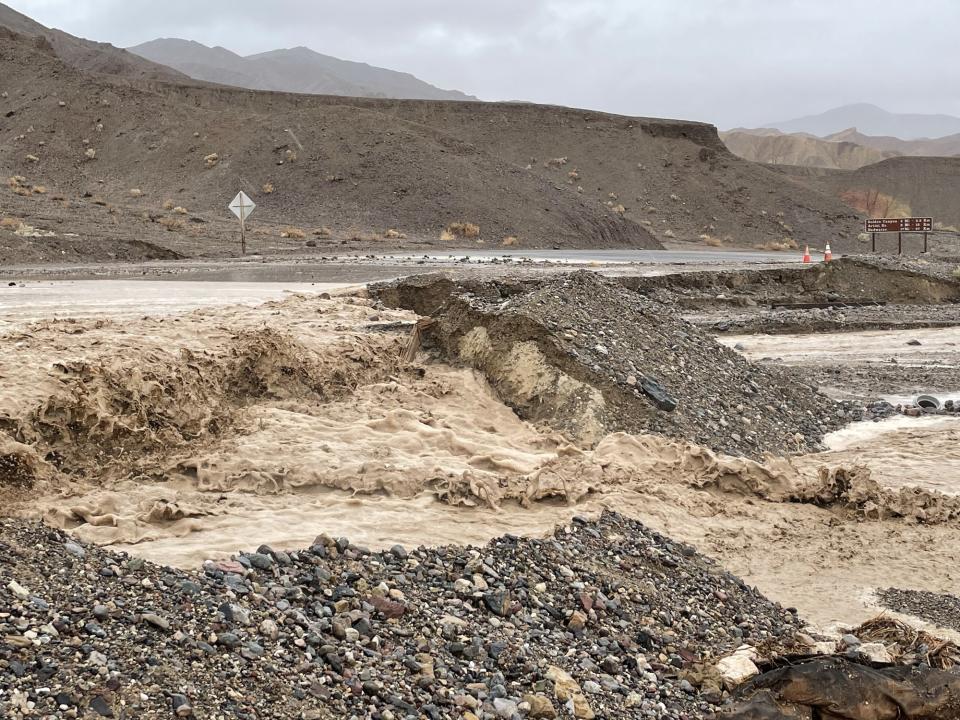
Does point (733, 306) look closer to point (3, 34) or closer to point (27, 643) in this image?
point (27, 643)

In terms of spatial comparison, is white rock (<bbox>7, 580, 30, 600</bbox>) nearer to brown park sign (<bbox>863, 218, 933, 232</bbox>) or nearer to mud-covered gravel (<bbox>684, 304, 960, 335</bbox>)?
mud-covered gravel (<bbox>684, 304, 960, 335</bbox>)

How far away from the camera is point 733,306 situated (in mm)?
21266

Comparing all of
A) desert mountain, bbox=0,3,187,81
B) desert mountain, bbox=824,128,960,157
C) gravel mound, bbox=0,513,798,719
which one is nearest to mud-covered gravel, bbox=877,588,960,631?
gravel mound, bbox=0,513,798,719

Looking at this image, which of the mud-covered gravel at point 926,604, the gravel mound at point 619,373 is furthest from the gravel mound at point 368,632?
the gravel mound at point 619,373

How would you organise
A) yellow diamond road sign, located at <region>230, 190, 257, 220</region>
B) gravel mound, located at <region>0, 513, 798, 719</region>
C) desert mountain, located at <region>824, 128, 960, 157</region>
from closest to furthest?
1. gravel mound, located at <region>0, 513, 798, 719</region>
2. yellow diamond road sign, located at <region>230, 190, 257, 220</region>
3. desert mountain, located at <region>824, 128, 960, 157</region>

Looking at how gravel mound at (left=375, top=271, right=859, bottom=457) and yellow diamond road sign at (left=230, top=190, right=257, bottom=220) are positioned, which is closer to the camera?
gravel mound at (left=375, top=271, right=859, bottom=457)

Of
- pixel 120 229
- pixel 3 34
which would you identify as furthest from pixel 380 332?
pixel 3 34

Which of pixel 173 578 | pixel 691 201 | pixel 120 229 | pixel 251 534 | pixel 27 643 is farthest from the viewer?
pixel 691 201

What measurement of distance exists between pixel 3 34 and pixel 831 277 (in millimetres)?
52099

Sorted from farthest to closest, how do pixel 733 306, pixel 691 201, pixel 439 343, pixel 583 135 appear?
pixel 583 135
pixel 691 201
pixel 733 306
pixel 439 343

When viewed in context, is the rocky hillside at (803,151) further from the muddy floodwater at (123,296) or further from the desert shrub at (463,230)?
the muddy floodwater at (123,296)

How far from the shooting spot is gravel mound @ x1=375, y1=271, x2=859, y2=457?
10016 mm

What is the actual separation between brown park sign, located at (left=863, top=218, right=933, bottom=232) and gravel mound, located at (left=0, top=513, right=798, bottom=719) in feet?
102

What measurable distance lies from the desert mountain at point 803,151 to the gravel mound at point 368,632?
11316 cm
